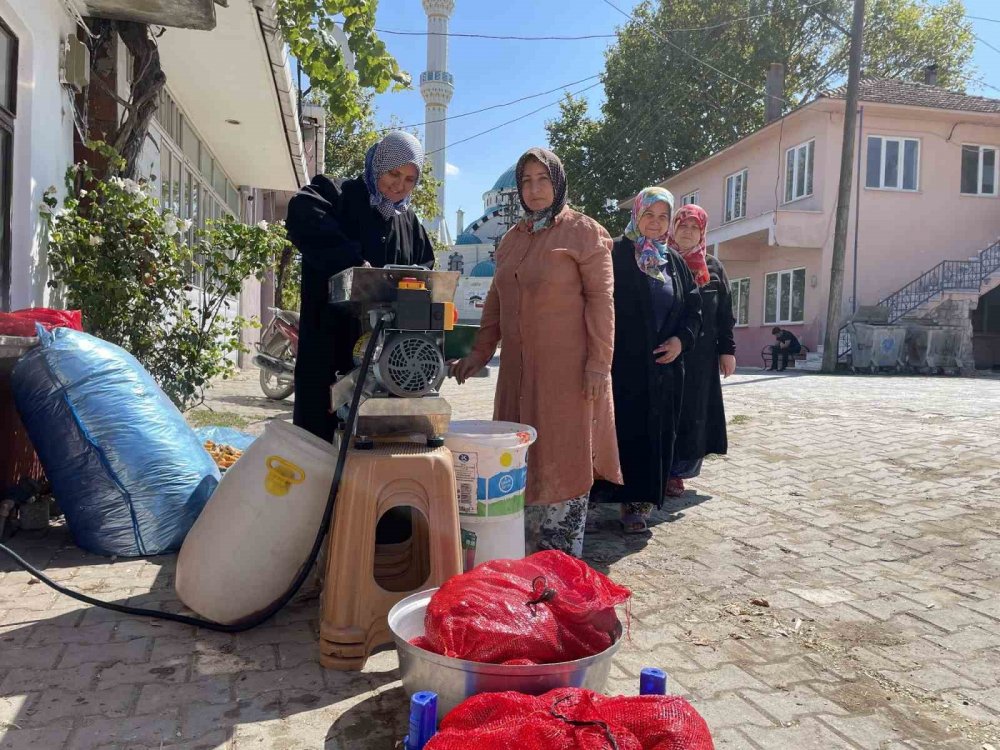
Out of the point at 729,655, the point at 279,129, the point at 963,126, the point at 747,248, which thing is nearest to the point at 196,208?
the point at 279,129

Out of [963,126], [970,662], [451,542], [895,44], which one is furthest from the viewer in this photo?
[895,44]

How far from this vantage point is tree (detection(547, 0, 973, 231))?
98.0ft

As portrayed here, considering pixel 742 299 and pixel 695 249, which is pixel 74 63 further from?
pixel 742 299

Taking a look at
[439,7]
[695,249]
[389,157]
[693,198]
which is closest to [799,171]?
[693,198]

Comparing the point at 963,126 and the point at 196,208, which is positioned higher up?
the point at 963,126

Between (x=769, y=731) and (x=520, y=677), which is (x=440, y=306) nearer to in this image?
(x=520, y=677)

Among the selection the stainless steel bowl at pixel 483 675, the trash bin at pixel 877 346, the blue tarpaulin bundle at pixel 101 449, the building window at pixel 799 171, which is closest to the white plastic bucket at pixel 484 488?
the stainless steel bowl at pixel 483 675

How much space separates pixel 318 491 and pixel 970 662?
239cm

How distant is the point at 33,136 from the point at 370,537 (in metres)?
3.97

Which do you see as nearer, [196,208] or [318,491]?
[318,491]

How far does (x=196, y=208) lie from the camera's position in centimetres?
1070

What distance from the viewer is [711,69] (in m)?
29.8

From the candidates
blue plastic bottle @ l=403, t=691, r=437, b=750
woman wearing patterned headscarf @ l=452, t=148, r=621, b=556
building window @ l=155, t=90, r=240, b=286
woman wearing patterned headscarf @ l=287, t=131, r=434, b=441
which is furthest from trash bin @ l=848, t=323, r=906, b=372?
blue plastic bottle @ l=403, t=691, r=437, b=750

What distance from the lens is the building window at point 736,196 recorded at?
2342cm
